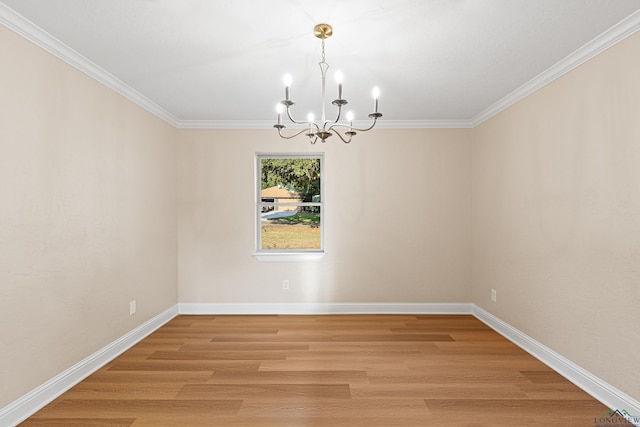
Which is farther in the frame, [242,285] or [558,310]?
[242,285]

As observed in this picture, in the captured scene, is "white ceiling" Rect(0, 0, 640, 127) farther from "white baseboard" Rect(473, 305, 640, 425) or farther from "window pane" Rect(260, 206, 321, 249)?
"white baseboard" Rect(473, 305, 640, 425)

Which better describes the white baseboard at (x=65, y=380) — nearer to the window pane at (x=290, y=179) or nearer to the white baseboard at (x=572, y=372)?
the window pane at (x=290, y=179)

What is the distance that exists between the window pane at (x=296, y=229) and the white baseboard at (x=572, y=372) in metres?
2.38

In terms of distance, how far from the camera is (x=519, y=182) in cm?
332

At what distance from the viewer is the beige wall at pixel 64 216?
2064 mm

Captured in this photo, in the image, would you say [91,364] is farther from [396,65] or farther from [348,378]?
[396,65]

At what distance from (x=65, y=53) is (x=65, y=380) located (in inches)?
94.7

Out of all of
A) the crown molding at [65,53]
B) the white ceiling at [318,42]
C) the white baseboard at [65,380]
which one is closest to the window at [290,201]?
the white ceiling at [318,42]

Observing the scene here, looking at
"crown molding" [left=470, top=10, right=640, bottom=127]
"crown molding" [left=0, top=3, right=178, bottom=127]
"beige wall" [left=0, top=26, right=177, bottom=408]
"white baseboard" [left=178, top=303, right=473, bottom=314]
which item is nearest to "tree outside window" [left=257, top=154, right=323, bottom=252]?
"white baseboard" [left=178, top=303, right=473, bottom=314]

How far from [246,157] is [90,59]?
199 cm

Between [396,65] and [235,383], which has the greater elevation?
[396,65]

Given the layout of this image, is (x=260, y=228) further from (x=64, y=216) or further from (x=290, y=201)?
(x=64, y=216)

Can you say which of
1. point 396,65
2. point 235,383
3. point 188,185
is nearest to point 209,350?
point 235,383

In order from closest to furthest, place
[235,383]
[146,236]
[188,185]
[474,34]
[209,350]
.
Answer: [474,34], [235,383], [209,350], [146,236], [188,185]
